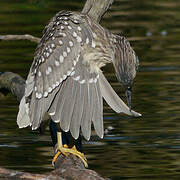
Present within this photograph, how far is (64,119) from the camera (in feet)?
20.4

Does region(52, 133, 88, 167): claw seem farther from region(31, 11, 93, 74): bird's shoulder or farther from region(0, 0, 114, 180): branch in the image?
region(31, 11, 93, 74): bird's shoulder

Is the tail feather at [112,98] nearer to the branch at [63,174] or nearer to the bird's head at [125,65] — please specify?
the bird's head at [125,65]

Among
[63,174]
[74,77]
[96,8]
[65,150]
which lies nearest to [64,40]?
[74,77]

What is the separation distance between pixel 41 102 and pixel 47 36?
0.65 meters

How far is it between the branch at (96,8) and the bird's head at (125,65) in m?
0.72

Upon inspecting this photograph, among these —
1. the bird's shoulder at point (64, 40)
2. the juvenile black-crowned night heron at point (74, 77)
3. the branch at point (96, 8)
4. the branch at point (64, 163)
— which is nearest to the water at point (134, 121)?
the branch at point (64, 163)

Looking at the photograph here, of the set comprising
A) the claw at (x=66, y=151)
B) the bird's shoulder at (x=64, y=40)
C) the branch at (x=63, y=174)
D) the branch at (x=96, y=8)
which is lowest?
the claw at (x=66, y=151)

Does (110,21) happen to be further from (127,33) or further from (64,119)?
(64,119)

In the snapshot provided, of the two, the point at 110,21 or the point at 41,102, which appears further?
the point at 110,21

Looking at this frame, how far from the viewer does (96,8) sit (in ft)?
23.8

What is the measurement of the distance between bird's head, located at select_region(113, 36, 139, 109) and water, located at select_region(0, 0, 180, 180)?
123 cm

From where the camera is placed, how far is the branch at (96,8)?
7.20 meters

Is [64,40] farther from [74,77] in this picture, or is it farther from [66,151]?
[66,151]

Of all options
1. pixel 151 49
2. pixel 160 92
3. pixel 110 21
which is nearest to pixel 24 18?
pixel 110 21
